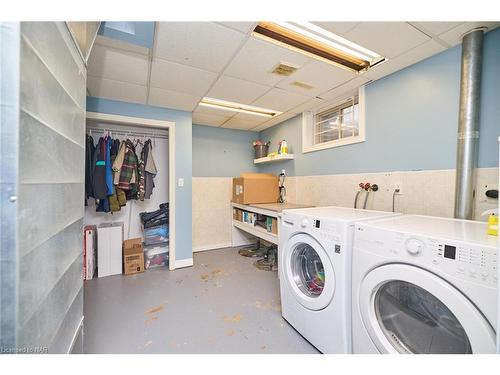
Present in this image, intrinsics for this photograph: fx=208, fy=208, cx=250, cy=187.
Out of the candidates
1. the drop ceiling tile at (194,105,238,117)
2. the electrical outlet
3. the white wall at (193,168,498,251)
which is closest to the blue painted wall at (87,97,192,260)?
the drop ceiling tile at (194,105,238,117)

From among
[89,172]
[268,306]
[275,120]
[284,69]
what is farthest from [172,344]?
[275,120]

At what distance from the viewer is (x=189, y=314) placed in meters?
1.76

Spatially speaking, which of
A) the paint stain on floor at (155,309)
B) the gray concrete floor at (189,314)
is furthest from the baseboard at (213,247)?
the paint stain on floor at (155,309)

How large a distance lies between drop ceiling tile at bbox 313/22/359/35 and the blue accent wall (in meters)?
1.08

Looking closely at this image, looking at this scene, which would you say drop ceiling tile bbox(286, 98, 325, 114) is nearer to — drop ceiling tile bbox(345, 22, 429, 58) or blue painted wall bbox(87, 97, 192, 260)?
drop ceiling tile bbox(345, 22, 429, 58)

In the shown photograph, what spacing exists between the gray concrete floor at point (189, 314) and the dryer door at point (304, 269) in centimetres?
32

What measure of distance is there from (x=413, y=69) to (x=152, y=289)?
3.20 m

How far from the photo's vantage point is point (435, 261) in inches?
33.7

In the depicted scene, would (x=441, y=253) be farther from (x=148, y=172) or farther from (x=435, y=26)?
(x=148, y=172)

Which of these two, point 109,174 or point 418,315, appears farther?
point 109,174

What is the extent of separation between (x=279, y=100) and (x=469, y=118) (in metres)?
1.70

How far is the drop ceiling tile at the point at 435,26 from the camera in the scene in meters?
1.31

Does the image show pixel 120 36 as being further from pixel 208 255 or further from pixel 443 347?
pixel 208 255
